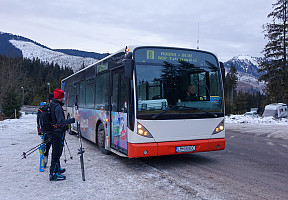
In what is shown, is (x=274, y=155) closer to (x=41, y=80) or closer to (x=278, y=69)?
(x=278, y=69)

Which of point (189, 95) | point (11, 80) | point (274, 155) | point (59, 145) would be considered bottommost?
point (274, 155)

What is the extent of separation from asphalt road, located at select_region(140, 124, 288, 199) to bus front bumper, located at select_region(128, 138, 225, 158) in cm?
49

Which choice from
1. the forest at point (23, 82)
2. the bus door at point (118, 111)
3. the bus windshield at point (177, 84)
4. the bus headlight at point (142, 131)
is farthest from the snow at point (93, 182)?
the forest at point (23, 82)

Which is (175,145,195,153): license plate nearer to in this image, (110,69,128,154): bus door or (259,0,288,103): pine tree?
(110,69,128,154): bus door

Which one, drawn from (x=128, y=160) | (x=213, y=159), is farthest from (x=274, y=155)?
(x=128, y=160)

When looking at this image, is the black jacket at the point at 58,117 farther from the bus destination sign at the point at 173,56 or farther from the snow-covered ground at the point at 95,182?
the bus destination sign at the point at 173,56

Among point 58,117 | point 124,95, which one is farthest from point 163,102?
point 58,117

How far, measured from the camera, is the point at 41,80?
119812 mm

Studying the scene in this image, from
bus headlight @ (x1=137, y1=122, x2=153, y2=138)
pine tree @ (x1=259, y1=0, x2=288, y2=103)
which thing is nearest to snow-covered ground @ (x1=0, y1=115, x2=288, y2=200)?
bus headlight @ (x1=137, y1=122, x2=153, y2=138)

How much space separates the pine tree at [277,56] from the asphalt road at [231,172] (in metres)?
29.3

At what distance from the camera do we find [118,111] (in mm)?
7141

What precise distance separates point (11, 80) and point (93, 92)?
42.1 metres

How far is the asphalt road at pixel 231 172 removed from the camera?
16.1 ft

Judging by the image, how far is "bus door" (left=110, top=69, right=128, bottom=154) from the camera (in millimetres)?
6695
